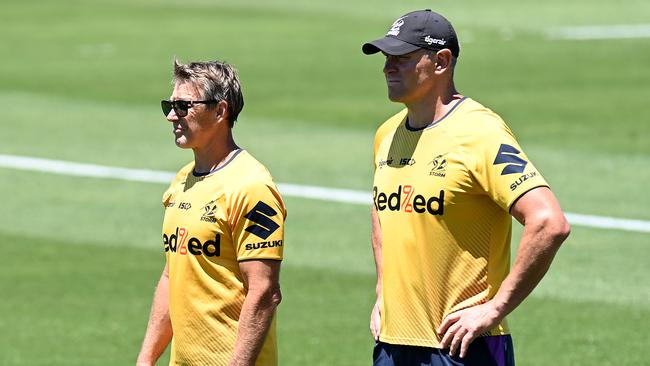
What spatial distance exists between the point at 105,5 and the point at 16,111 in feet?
38.9

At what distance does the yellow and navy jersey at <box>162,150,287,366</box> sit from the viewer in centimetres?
643

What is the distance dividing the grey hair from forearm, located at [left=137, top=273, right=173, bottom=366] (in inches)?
36.9

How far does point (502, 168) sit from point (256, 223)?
112 centimetres

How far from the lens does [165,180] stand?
16.9 metres

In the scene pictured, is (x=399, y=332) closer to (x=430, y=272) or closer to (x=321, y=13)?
(x=430, y=272)

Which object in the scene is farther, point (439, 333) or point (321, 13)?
point (321, 13)

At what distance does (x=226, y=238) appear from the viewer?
6480mm

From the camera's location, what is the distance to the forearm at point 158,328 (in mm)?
6926

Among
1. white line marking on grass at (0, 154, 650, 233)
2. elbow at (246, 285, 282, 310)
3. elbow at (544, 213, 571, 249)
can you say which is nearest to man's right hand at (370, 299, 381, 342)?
elbow at (246, 285, 282, 310)

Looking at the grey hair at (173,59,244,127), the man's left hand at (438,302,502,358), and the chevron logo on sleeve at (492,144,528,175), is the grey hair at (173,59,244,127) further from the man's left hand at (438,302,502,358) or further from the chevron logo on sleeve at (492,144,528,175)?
the man's left hand at (438,302,502,358)

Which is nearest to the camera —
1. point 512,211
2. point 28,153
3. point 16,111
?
point 512,211

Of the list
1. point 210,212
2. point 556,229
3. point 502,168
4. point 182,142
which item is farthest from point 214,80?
point 556,229

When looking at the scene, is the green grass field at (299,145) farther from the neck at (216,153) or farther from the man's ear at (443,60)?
the man's ear at (443,60)

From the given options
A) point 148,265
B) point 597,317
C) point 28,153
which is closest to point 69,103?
point 28,153
